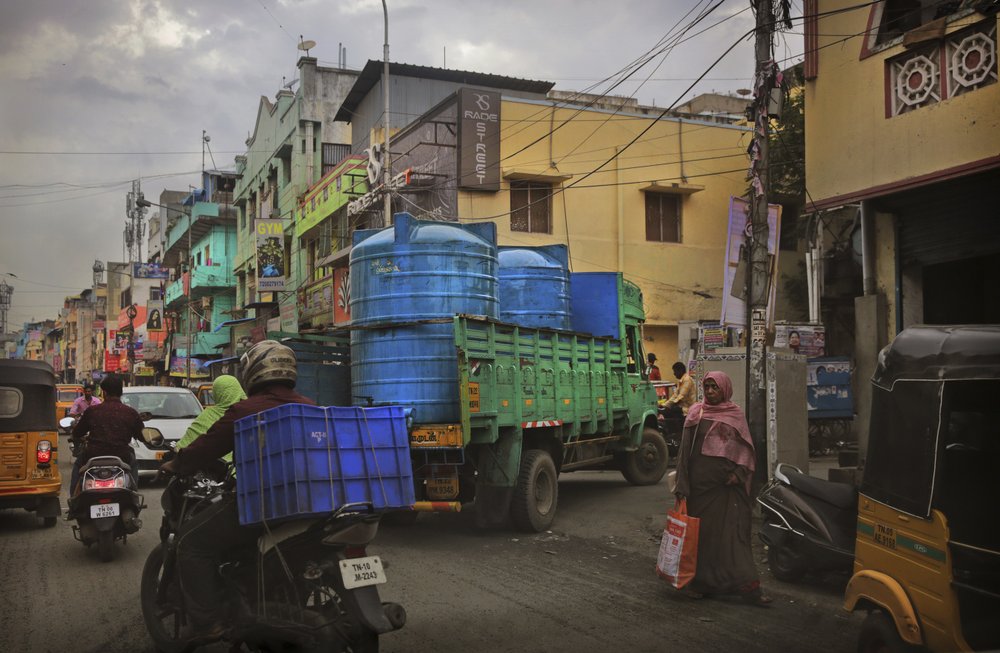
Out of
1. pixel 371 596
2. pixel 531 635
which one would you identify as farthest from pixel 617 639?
pixel 371 596

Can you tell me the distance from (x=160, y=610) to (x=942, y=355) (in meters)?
4.28

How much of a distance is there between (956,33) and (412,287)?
20.5 feet

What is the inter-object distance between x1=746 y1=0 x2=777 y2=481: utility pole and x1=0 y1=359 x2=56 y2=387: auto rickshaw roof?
8.03 m

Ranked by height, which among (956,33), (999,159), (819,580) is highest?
(956,33)

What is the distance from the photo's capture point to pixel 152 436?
614 centimetres

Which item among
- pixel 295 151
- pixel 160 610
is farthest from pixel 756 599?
pixel 295 151

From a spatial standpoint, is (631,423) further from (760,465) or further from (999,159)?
(999,159)

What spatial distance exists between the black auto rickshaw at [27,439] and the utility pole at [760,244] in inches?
308

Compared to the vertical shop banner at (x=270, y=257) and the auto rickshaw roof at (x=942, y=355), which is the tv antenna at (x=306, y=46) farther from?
the auto rickshaw roof at (x=942, y=355)

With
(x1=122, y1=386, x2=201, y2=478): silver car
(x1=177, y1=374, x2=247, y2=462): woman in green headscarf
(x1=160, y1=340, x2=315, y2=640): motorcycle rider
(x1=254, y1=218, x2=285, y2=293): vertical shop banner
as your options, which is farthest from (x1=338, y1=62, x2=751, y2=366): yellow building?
(x1=160, y1=340, x2=315, y2=640): motorcycle rider

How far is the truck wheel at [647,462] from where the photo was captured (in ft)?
42.2

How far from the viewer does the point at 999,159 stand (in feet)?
27.1

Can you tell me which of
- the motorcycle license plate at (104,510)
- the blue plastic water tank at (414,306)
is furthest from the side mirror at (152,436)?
the blue plastic water tank at (414,306)

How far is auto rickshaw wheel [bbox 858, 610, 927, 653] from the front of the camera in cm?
378
